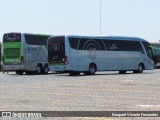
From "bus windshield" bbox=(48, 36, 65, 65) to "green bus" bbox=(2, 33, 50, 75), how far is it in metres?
3.21

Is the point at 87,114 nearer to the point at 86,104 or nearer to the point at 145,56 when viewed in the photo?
the point at 86,104

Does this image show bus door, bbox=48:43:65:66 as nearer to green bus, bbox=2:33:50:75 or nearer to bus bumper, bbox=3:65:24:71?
green bus, bbox=2:33:50:75

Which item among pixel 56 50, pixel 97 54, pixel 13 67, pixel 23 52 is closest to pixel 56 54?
pixel 56 50

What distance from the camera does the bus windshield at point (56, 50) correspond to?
33000 mm

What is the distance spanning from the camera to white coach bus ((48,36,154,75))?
109 ft

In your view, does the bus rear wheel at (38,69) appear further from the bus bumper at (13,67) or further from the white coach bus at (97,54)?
the white coach bus at (97,54)

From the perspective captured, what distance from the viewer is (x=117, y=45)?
36750 mm

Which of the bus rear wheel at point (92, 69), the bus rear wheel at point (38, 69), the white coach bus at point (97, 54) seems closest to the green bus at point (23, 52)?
the bus rear wheel at point (38, 69)

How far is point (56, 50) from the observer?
33.5 metres

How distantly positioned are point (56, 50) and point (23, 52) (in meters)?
3.99

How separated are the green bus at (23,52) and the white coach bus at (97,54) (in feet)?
10.5

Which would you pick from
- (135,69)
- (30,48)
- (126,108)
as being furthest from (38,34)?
(126,108)

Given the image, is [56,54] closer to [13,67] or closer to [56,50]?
[56,50]

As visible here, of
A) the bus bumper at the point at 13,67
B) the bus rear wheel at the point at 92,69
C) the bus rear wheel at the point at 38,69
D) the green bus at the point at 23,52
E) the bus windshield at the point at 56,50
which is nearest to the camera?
the bus windshield at the point at 56,50
